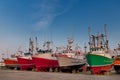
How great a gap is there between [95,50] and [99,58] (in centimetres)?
421

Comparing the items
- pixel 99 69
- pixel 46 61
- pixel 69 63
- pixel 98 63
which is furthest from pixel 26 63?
pixel 98 63

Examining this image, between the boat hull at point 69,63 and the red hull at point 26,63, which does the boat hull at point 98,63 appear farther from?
the red hull at point 26,63

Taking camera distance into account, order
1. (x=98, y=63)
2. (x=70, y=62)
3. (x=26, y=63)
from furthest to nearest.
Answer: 1. (x=26, y=63)
2. (x=70, y=62)
3. (x=98, y=63)

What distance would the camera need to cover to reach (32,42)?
331ft

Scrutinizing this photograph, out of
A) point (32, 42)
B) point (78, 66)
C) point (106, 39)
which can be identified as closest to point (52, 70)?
point (78, 66)

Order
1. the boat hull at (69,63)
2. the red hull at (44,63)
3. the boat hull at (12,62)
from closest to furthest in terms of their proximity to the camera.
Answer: the boat hull at (69,63), the red hull at (44,63), the boat hull at (12,62)

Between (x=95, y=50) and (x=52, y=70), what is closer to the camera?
(x=95, y=50)

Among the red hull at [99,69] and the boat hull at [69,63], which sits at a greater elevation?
the boat hull at [69,63]

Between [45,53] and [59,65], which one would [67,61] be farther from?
[45,53]

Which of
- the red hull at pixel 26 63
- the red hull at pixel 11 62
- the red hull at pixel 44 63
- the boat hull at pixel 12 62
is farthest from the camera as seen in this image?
Result: the red hull at pixel 11 62

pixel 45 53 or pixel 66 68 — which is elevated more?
pixel 45 53

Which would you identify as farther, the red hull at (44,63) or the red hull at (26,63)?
the red hull at (26,63)

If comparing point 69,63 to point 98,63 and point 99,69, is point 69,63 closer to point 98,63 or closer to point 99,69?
point 99,69

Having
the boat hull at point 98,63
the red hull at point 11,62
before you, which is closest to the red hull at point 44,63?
the boat hull at point 98,63
